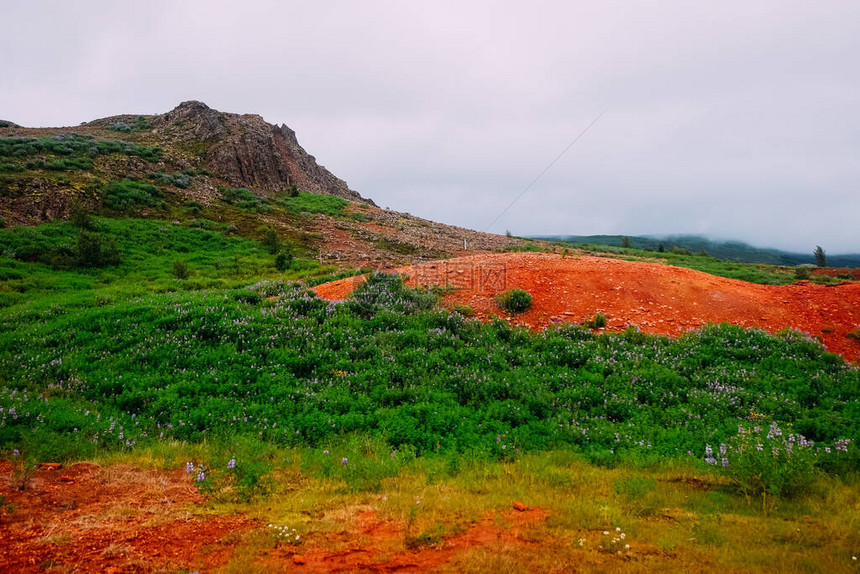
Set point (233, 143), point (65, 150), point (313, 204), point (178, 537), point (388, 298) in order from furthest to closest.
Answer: point (233, 143)
point (313, 204)
point (65, 150)
point (388, 298)
point (178, 537)

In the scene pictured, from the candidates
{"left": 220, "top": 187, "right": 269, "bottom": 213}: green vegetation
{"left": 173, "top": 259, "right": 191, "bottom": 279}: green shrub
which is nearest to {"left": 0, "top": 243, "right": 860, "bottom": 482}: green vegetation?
{"left": 173, "top": 259, "right": 191, "bottom": 279}: green shrub

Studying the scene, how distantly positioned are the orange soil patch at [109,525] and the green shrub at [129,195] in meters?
27.3

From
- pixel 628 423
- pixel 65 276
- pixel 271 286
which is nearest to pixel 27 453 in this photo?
pixel 271 286

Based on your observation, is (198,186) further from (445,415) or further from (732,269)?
(732,269)

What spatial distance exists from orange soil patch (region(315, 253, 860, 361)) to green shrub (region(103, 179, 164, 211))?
71.8 feet

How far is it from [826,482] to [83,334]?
13.8 meters

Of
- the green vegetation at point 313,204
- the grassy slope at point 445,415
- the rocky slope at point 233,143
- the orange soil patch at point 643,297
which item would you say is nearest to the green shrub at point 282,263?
the orange soil patch at point 643,297

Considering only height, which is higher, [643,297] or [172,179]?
[172,179]

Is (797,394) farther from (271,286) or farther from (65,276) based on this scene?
(65,276)

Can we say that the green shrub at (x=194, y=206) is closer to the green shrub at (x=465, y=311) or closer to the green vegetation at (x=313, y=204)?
the green vegetation at (x=313, y=204)

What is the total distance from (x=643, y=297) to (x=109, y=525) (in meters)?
12.6

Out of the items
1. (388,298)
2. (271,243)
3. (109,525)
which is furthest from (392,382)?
(271,243)

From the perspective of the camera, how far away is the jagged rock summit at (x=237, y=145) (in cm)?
4359

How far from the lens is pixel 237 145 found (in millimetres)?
45812
